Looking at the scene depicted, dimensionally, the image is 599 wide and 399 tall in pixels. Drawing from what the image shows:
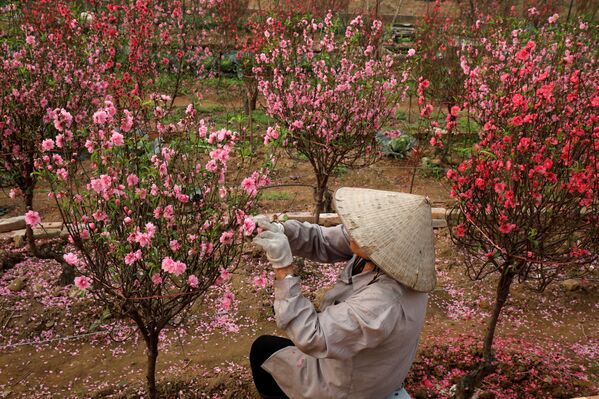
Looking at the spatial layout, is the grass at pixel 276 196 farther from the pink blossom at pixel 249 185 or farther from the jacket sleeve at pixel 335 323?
the jacket sleeve at pixel 335 323

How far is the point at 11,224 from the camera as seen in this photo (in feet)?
19.0

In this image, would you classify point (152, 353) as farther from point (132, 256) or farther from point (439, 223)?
point (439, 223)

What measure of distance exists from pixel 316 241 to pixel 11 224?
4.40 m

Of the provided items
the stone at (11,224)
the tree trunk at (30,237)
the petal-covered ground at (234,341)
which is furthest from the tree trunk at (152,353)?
the stone at (11,224)

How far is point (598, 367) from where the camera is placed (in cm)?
398

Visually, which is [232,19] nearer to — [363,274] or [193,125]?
[193,125]

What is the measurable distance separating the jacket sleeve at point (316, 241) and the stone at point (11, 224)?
4.23 m

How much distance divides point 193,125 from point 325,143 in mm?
1821

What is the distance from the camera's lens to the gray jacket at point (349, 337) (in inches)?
86.4

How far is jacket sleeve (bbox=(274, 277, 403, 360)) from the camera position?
2182mm

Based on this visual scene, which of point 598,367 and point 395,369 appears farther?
point 598,367

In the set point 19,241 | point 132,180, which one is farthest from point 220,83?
point 132,180

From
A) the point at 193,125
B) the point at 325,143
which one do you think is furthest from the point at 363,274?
the point at 325,143

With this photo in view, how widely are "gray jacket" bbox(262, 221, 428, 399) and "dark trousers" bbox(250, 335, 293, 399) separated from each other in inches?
5.4
